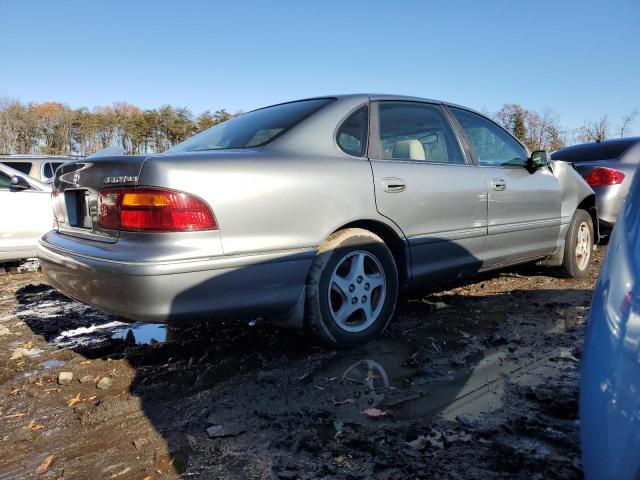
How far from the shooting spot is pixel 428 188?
10.5 ft

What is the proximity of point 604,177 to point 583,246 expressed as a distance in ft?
4.48

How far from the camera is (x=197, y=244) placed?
2.29 metres

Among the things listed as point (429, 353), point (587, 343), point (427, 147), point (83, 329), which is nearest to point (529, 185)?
point (427, 147)

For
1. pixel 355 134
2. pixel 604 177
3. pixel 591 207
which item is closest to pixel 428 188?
pixel 355 134

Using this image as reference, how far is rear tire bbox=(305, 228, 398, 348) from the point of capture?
8.92 ft

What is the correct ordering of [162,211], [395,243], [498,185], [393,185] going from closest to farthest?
[162,211], [393,185], [395,243], [498,185]

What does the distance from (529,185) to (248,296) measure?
2804mm

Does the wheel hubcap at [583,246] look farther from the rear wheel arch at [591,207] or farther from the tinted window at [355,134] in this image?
the tinted window at [355,134]

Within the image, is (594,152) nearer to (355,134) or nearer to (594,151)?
(594,151)

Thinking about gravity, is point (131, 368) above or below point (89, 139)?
below

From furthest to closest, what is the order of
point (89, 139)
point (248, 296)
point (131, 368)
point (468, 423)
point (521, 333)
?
point (89, 139) → point (521, 333) → point (131, 368) → point (248, 296) → point (468, 423)

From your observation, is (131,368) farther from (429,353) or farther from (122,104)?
(122,104)

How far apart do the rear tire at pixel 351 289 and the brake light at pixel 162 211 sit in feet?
2.35

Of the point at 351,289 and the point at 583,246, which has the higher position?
the point at 351,289
